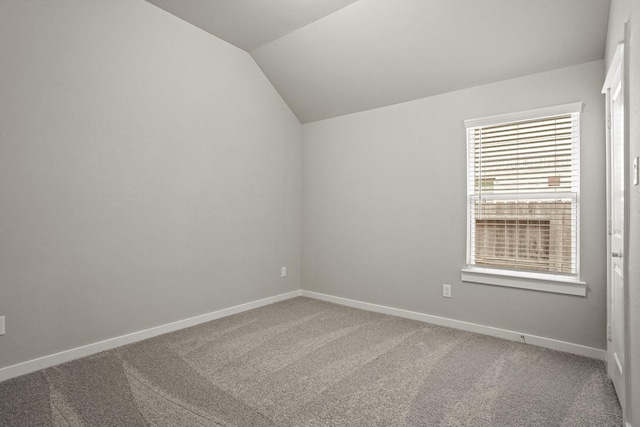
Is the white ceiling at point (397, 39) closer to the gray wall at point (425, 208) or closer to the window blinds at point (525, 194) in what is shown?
the gray wall at point (425, 208)

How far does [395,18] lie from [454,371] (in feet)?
9.31

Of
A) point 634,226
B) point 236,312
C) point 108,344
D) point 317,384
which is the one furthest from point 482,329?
point 108,344

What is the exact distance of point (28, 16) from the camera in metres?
2.42

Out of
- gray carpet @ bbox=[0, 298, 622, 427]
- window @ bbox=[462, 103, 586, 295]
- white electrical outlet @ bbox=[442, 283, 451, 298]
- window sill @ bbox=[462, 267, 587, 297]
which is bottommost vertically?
gray carpet @ bbox=[0, 298, 622, 427]

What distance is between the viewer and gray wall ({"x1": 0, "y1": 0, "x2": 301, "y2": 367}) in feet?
7.95

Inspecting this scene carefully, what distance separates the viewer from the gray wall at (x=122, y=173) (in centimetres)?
242

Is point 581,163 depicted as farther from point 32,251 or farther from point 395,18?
point 32,251

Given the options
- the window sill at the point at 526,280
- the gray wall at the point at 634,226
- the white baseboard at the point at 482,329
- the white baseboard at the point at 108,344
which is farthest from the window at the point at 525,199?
the white baseboard at the point at 108,344

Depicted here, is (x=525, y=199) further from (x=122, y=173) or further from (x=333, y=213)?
(x=122, y=173)

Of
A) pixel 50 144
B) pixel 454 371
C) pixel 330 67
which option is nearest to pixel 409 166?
pixel 330 67

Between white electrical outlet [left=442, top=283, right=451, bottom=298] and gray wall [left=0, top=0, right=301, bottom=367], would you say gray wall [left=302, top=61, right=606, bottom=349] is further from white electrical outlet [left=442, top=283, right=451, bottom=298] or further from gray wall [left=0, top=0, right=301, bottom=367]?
gray wall [left=0, top=0, right=301, bottom=367]

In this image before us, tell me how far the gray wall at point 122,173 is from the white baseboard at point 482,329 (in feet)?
3.61

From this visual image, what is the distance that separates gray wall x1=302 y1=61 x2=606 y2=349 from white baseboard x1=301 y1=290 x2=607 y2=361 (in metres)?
0.05

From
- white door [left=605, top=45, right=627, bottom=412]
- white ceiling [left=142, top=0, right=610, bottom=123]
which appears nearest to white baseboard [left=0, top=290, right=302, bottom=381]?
white ceiling [left=142, top=0, right=610, bottom=123]
